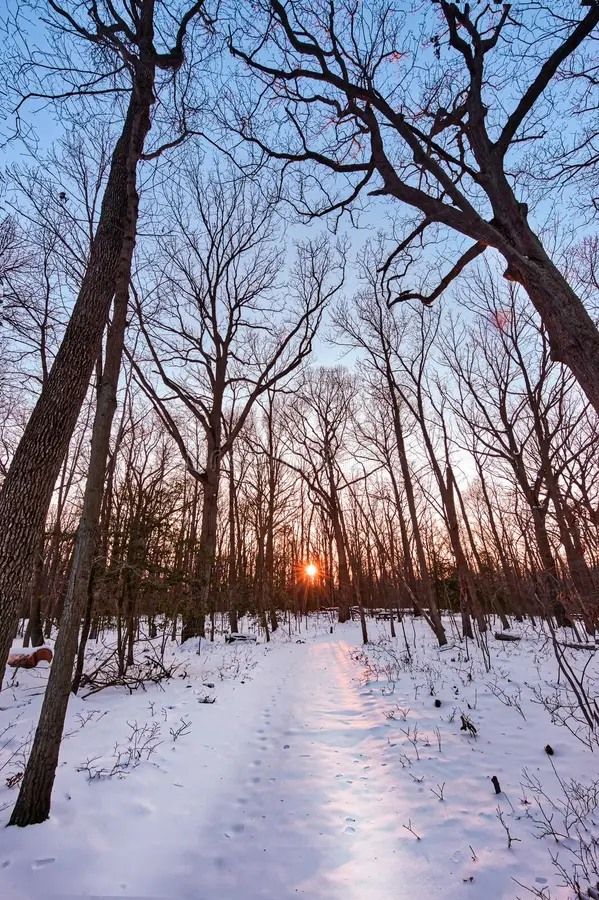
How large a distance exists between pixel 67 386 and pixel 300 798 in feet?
13.9

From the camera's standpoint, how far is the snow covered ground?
86.6 inches

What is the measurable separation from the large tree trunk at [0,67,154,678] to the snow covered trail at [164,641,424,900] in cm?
213

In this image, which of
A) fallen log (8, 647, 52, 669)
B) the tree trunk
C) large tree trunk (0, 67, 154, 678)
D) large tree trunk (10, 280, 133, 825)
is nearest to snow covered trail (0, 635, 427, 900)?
large tree trunk (10, 280, 133, 825)

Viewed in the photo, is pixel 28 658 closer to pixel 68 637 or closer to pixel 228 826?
pixel 68 637

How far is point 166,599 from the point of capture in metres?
7.89

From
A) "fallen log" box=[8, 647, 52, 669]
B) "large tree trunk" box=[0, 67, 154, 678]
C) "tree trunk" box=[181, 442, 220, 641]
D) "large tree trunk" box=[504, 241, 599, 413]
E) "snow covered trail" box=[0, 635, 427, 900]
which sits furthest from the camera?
"tree trunk" box=[181, 442, 220, 641]

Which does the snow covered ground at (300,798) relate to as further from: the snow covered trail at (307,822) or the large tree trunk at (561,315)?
the large tree trunk at (561,315)

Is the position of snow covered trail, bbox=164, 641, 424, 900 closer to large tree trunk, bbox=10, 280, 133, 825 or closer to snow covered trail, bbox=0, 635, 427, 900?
snow covered trail, bbox=0, 635, 427, 900

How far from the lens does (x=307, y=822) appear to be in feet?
9.45

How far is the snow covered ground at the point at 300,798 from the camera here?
220cm

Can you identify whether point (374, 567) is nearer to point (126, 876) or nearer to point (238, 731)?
point (238, 731)

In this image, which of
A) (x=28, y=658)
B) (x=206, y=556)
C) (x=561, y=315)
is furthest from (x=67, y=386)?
(x=206, y=556)

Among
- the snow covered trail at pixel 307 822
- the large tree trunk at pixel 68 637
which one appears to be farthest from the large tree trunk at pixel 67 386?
the snow covered trail at pixel 307 822

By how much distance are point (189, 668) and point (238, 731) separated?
147 inches
